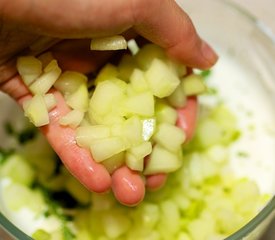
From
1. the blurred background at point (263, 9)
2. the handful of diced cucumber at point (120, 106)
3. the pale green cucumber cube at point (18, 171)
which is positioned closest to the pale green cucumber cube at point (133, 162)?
the handful of diced cucumber at point (120, 106)

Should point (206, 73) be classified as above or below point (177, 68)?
below

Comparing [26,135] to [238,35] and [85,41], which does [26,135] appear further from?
[238,35]

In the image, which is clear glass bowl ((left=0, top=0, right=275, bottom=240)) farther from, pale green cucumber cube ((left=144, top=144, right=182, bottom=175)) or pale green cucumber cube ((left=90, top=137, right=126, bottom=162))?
pale green cucumber cube ((left=90, top=137, right=126, bottom=162))

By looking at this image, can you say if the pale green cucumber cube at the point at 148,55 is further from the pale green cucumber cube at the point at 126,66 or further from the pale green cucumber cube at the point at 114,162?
the pale green cucumber cube at the point at 114,162

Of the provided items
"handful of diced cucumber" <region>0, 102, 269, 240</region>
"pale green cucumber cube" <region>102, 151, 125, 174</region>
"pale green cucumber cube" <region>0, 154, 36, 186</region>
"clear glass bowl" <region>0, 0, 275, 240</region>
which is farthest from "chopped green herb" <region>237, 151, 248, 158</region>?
"pale green cucumber cube" <region>0, 154, 36, 186</region>

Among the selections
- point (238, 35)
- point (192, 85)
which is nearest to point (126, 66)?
point (192, 85)

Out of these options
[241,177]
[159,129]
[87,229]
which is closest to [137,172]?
[159,129]
